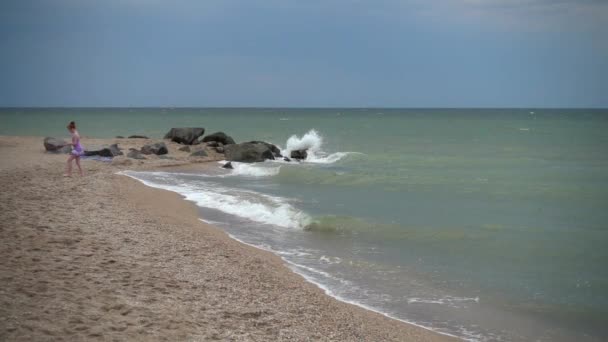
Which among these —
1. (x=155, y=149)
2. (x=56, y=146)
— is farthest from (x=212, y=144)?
(x=56, y=146)

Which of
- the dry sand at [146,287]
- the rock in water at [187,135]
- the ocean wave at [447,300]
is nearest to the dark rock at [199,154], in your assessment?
the rock in water at [187,135]

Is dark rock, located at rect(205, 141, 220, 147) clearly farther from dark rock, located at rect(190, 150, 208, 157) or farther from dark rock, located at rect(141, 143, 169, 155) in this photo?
dark rock, located at rect(141, 143, 169, 155)

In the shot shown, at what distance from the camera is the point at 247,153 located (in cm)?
2659

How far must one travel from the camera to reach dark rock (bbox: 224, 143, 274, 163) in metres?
26.4

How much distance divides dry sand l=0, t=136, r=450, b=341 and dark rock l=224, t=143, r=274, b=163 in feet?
48.3

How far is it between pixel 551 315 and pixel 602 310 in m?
0.96

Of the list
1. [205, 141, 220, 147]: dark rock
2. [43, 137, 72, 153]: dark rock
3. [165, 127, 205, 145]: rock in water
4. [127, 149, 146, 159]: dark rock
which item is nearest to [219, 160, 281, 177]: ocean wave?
[127, 149, 146, 159]: dark rock

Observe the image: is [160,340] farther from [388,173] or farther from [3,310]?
[388,173]

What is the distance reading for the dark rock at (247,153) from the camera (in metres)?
26.4

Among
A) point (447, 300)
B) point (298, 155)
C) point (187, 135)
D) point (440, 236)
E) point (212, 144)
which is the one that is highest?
point (187, 135)

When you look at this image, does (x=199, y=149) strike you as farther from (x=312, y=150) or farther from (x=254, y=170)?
(x=312, y=150)

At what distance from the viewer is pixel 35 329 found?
5.14m

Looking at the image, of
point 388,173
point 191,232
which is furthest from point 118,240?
point 388,173

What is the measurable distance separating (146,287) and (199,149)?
71.2 ft
